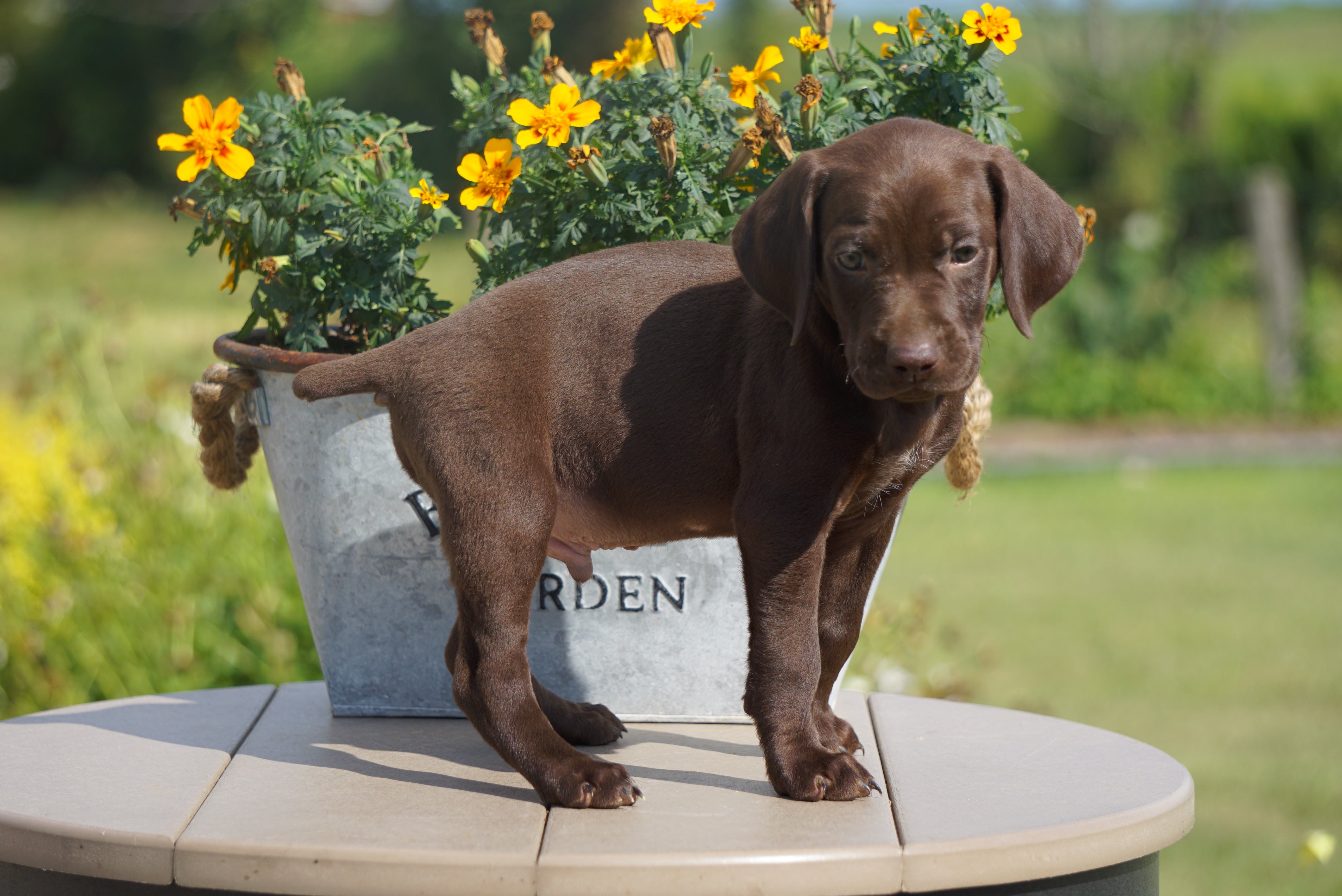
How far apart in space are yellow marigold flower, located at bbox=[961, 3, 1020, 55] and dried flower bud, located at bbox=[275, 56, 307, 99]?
1403 millimetres

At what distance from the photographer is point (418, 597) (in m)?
2.73

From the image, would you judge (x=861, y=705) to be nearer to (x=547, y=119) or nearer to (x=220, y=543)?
(x=547, y=119)

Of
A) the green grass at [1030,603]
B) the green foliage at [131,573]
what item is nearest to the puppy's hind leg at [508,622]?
the green foliage at [131,573]

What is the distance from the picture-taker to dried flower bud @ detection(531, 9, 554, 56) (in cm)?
279

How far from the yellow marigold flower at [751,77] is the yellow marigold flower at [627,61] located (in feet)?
0.72

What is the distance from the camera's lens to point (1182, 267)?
1083 centimetres

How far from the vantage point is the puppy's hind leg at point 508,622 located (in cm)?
216

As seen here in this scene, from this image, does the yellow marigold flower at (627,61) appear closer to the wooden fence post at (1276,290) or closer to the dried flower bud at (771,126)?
the dried flower bud at (771,126)

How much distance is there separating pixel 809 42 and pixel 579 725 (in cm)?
140

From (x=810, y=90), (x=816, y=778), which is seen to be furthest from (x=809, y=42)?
(x=816, y=778)

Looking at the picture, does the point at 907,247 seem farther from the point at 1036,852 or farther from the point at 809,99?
the point at 1036,852

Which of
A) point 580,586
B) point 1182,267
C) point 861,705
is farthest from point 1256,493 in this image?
point 580,586

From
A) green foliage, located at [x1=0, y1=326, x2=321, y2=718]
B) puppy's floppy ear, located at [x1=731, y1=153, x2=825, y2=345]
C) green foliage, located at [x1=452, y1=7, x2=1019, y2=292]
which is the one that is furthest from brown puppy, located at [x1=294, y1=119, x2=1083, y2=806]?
green foliage, located at [x1=0, y1=326, x2=321, y2=718]

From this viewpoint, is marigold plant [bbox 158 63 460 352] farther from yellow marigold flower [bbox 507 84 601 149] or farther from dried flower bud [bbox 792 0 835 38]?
dried flower bud [bbox 792 0 835 38]
